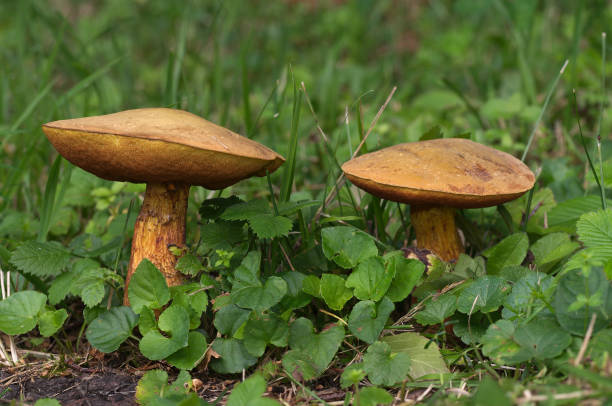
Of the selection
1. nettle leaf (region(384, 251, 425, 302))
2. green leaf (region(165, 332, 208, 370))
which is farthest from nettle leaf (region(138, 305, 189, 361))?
nettle leaf (region(384, 251, 425, 302))

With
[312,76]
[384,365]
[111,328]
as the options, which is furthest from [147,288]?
[312,76]

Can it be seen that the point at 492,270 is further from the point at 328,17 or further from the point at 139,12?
the point at 139,12

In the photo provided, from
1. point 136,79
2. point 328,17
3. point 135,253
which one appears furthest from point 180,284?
point 328,17

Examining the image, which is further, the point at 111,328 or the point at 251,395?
the point at 111,328

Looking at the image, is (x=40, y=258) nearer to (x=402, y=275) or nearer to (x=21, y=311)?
(x=21, y=311)

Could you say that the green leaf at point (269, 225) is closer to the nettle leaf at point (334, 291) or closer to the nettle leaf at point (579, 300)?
the nettle leaf at point (334, 291)

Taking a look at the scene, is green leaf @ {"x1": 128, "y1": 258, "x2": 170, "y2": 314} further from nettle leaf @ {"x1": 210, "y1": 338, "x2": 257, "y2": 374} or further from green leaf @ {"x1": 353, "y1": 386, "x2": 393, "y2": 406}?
green leaf @ {"x1": 353, "y1": 386, "x2": 393, "y2": 406}

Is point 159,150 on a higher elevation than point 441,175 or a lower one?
higher
